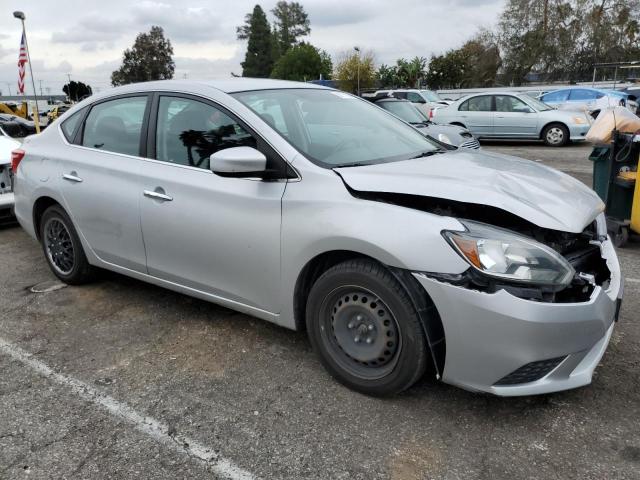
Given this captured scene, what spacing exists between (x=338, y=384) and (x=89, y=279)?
8.50 feet

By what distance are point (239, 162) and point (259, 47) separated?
332ft

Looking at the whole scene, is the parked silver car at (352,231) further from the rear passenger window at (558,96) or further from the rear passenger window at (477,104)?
the rear passenger window at (558,96)

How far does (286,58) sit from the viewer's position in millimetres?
76750

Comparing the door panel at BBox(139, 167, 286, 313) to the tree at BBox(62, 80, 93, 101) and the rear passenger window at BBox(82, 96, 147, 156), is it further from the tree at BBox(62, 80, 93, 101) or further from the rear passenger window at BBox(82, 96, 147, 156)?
the tree at BBox(62, 80, 93, 101)

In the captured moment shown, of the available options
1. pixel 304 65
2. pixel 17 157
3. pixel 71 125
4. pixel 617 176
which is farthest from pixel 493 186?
pixel 304 65

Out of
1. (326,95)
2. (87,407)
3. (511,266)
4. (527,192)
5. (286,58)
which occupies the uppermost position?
(286,58)

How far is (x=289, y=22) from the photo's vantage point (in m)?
98.8

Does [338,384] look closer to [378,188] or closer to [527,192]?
[378,188]

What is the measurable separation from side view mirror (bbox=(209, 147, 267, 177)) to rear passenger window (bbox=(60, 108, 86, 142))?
78.7 inches

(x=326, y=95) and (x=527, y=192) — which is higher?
(x=326, y=95)

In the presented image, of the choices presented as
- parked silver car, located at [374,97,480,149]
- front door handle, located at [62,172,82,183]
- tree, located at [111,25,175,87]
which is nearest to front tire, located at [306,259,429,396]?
front door handle, located at [62,172,82,183]

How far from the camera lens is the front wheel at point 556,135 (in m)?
14.3

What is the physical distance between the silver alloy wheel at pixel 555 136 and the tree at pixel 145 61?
283 ft

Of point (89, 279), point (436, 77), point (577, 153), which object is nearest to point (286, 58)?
point (436, 77)
